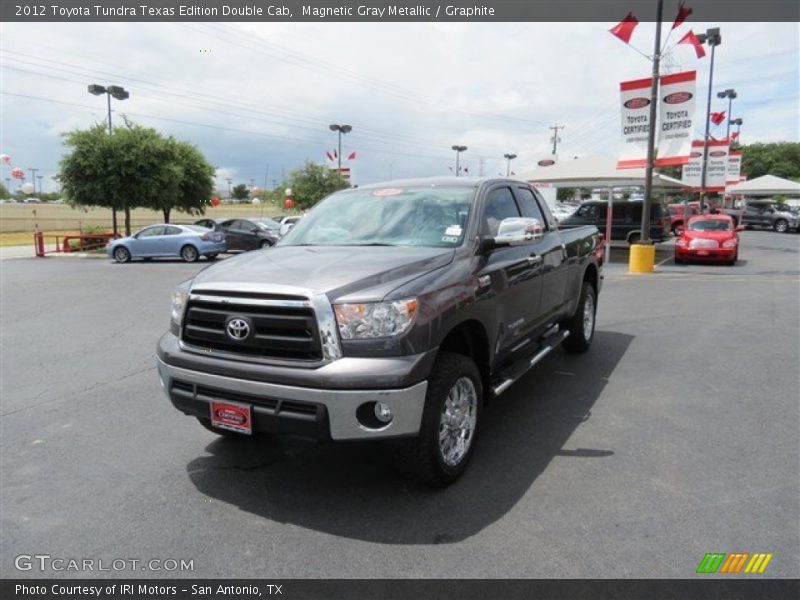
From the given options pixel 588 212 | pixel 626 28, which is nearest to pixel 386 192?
pixel 626 28

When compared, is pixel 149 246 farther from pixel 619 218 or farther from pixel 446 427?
pixel 446 427

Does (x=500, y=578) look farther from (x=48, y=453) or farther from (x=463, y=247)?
(x=48, y=453)

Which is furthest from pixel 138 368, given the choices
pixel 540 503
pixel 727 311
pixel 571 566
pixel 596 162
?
pixel 596 162

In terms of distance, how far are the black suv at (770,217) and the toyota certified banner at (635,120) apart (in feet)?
82.3

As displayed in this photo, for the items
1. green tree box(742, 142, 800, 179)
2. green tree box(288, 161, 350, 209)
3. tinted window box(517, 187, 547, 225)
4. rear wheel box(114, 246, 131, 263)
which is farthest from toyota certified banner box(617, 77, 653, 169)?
green tree box(742, 142, 800, 179)

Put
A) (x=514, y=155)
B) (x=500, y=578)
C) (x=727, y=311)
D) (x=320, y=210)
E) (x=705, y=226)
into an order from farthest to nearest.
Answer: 1. (x=514, y=155)
2. (x=705, y=226)
3. (x=727, y=311)
4. (x=320, y=210)
5. (x=500, y=578)

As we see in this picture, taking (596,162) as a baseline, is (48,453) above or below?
below

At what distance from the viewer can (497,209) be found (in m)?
4.64

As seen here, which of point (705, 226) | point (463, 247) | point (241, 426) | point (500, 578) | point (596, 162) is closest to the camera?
point (500, 578)

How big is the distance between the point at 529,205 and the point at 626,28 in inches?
415

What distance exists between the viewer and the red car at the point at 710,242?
16906 mm

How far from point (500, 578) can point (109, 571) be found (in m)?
1.89

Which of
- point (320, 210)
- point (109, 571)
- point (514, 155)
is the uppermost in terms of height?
point (514, 155)

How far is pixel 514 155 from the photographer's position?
76.4 meters
